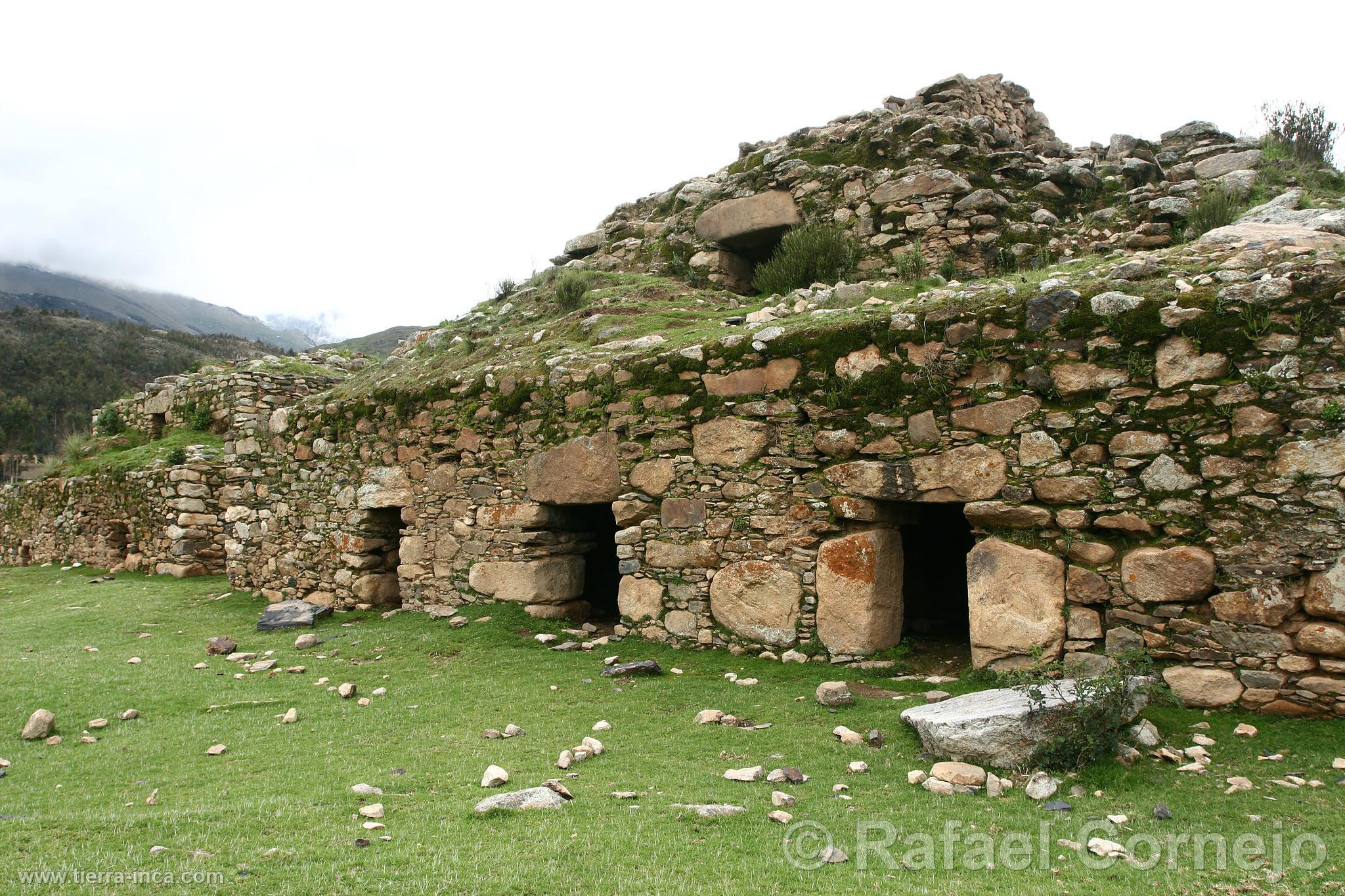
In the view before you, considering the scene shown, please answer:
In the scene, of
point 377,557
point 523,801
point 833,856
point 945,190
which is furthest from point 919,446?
point 377,557

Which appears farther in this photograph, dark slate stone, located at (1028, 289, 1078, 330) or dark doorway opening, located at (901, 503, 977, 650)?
dark doorway opening, located at (901, 503, 977, 650)

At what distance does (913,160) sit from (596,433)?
5655 mm

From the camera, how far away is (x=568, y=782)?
4.50m

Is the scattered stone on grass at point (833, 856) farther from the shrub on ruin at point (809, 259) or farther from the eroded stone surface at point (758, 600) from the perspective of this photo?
the shrub on ruin at point (809, 259)

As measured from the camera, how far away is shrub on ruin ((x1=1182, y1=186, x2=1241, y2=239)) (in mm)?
7699

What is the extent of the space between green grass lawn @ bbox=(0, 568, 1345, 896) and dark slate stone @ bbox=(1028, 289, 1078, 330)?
275 cm

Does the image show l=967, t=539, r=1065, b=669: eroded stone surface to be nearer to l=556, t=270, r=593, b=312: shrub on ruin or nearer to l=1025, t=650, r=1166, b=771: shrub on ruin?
l=1025, t=650, r=1166, b=771: shrub on ruin

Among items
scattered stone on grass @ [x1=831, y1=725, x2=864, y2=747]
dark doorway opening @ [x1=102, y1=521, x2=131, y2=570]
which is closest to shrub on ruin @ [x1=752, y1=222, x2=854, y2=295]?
scattered stone on grass @ [x1=831, y1=725, x2=864, y2=747]

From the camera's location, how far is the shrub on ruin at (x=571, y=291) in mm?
10782

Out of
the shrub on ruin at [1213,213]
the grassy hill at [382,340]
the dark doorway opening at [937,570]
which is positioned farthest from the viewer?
the grassy hill at [382,340]

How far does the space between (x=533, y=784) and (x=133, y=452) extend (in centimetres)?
1638

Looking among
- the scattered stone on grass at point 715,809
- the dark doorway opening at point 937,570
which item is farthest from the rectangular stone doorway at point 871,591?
the scattered stone on grass at point 715,809

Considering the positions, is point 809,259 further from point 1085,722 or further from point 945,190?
point 1085,722

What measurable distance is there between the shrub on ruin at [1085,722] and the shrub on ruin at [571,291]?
7.88 m
